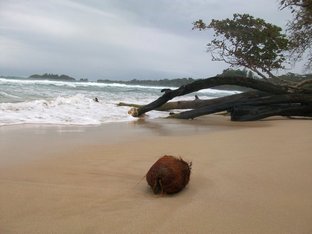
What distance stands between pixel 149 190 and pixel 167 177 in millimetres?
251

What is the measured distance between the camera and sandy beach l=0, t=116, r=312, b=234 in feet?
6.76

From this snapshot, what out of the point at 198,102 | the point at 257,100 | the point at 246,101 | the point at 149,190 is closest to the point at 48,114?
the point at 198,102

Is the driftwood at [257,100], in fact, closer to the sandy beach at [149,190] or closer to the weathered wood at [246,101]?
the weathered wood at [246,101]

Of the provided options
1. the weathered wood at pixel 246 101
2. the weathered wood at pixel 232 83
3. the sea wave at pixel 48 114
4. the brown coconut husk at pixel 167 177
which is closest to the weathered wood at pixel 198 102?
the weathered wood at pixel 246 101

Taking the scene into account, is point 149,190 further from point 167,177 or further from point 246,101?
point 246,101

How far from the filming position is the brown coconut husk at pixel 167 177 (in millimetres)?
2588

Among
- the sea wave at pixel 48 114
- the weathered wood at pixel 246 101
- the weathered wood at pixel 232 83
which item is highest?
the weathered wood at pixel 232 83

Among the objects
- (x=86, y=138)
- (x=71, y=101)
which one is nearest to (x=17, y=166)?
(x=86, y=138)

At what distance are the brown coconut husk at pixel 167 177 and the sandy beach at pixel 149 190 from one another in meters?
0.06

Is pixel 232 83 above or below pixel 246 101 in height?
above

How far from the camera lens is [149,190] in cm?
275

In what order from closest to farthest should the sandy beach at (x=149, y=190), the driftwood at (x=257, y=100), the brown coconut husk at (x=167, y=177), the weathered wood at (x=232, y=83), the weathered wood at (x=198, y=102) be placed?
the sandy beach at (x=149, y=190) → the brown coconut husk at (x=167, y=177) → the weathered wood at (x=232, y=83) → the driftwood at (x=257, y=100) → the weathered wood at (x=198, y=102)

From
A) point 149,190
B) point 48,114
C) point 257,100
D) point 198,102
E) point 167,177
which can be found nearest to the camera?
point 167,177

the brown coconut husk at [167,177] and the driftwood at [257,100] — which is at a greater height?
the driftwood at [257,100]
